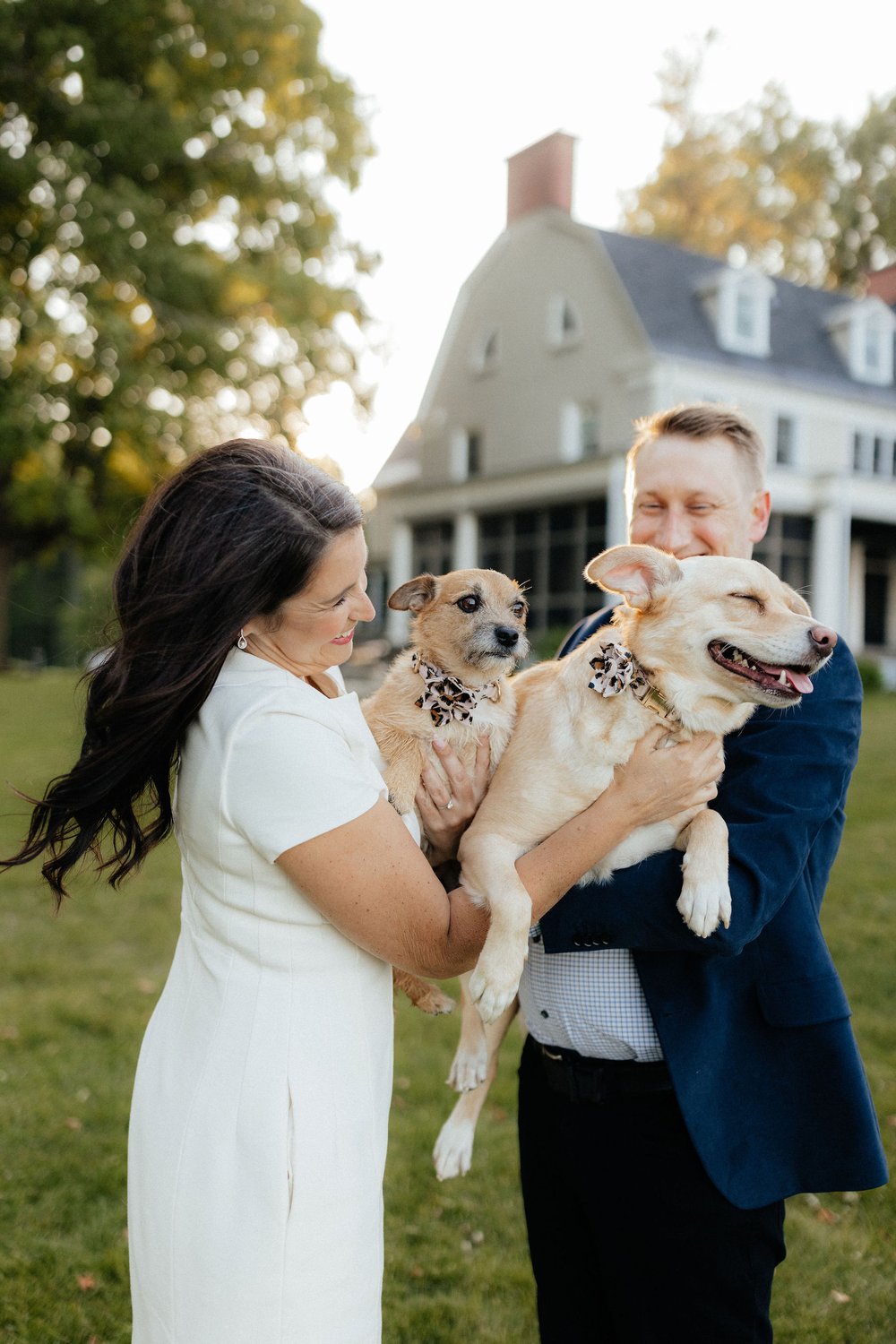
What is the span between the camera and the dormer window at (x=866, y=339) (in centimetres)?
2212

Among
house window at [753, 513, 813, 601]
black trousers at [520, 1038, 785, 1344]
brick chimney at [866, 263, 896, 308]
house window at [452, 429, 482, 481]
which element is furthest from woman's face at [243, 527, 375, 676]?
brick chimney at [866, 263, 896, 308]

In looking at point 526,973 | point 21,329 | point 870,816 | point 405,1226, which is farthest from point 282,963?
point 21,329

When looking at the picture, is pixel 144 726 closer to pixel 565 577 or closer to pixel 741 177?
pixel 565 577

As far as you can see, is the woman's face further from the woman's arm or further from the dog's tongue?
the dog's tongue

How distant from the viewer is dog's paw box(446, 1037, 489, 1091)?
9.36 ft

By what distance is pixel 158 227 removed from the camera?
685 inches

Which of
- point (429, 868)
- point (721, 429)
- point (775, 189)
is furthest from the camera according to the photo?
point (775, 189)

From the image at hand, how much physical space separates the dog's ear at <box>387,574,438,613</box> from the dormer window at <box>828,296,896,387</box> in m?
21.4

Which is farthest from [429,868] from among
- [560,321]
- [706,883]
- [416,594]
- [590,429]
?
[560,321]

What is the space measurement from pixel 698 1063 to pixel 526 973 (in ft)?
1.52

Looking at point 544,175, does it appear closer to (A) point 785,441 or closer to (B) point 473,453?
(B) point 473,453

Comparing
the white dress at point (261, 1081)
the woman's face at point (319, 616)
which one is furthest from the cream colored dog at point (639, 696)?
the woman's face at point (319, 616)

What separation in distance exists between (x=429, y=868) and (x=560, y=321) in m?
20.4

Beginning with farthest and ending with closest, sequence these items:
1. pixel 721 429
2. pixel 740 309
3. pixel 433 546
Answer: pixel 433 546 → pixel 740 309 → pixel 721 429
